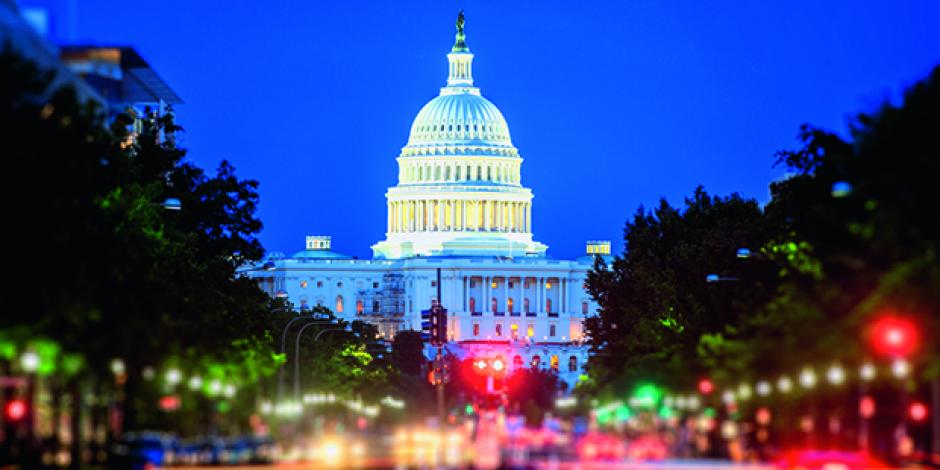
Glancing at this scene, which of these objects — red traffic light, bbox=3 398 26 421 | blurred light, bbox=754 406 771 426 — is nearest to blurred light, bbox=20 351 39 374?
red traffic light, bbox=3 398 26 421

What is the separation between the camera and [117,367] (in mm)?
68875

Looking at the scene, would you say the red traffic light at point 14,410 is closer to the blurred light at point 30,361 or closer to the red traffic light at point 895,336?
the blurred light at point 30,361

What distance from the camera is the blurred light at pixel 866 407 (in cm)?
6969

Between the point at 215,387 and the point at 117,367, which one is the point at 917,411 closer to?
the point at 215,387

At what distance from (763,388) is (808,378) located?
861 cm

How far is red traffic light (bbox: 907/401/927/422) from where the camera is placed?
73812 mm

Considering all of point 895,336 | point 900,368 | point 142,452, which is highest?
point 895,336

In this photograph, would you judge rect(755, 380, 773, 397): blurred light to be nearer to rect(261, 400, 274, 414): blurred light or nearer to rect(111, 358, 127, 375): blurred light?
rect(261, 400, 274, 414): blurred light

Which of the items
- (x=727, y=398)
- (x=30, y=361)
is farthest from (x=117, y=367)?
(x=727, y=398)

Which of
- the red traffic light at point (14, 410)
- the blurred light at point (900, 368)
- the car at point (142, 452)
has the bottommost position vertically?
the car at point (142, 452)

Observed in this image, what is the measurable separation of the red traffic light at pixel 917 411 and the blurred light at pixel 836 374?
2.05 m

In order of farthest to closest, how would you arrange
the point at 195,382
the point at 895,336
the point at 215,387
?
the point at 215,387 < the point at 195,382 < the point at 895,336

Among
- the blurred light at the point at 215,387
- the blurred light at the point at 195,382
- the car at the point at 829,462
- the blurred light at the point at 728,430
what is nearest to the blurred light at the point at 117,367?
the blurred light at the point at 195,382

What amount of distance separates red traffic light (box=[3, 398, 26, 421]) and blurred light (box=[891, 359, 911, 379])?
21.1 metres
